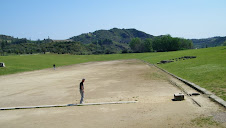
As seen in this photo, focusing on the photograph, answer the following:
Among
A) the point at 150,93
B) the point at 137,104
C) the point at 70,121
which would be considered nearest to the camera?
the point at 70,121

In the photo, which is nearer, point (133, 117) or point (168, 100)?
point (133, 117)

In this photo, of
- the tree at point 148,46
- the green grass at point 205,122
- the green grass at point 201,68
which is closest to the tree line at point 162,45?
the tree at point 148,46

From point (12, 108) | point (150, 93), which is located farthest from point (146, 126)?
point (12, 108)

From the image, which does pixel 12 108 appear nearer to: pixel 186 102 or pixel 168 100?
pixel 168 100

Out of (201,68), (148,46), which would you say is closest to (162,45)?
(148,46)

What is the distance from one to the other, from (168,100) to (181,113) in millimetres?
3147

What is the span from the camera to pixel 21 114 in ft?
42.9

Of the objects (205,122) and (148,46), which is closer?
(205,122)

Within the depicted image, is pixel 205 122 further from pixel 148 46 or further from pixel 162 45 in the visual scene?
pixel 148 46

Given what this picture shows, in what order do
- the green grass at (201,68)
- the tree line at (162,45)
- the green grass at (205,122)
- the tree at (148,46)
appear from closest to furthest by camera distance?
the green grass at (205,122)
the green grass at (201,68)
the tree line at (162,45)
the tree at (148,46)

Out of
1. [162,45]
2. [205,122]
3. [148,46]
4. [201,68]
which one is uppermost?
[162,45]

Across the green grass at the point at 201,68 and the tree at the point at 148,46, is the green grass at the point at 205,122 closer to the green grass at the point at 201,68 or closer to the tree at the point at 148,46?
the green grass at the point at 201,68

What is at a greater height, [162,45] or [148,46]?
[162,45]

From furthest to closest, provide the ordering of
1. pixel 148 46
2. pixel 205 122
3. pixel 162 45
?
pixel 148 46 < pixel 162 45 < pixel 205 122
